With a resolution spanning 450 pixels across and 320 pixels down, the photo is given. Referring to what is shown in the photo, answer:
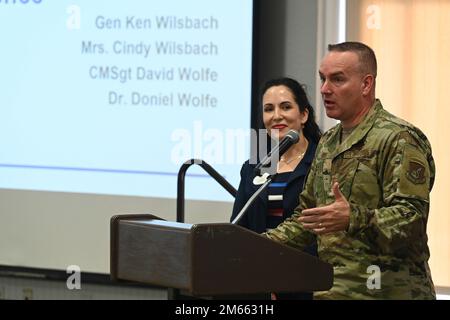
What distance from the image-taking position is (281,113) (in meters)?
3.62

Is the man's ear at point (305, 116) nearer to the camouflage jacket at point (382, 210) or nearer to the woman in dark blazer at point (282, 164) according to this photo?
the woman in dark blazer at point (282, 164)

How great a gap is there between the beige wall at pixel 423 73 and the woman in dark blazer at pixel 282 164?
1105 mm

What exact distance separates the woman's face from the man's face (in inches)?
37.6

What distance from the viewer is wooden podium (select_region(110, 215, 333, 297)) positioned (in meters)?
2.20

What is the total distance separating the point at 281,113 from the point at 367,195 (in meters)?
1.13

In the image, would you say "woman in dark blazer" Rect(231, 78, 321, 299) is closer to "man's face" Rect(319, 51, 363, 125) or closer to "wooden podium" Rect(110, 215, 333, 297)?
"man's face" Rect(319, 51, 363, 125)

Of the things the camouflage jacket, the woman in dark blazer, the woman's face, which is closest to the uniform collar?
the camouflage jacket

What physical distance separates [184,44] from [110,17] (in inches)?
17.4

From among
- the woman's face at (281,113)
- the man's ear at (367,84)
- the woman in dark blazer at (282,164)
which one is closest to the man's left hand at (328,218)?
the man's ear at (367,84)

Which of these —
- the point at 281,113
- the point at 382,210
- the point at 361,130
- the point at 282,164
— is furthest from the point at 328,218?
the point at 281,113

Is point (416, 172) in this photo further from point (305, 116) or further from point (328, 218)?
point (305, 116)

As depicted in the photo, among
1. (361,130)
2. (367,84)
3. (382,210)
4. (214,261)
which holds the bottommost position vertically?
(214,261)

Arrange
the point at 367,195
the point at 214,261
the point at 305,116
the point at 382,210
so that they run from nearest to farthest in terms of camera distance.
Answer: the point at 214,261 < the point at 382,210 < the point at 367,195 < the point at 305,116
